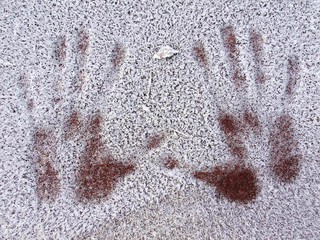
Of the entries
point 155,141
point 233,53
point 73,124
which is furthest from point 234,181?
point 73,124

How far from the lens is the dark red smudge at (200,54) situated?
2.95 ft

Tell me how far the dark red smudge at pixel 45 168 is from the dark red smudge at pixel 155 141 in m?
0.24

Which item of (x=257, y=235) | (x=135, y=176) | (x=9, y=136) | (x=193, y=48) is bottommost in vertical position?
(x=257, y=235)

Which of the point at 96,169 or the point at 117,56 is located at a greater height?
the point at 117,56

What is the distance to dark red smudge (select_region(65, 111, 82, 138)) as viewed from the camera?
0.89 metres

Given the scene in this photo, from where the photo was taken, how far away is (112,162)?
89 centimetres

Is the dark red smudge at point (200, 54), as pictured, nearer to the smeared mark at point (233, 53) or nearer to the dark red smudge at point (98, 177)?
the smeared mark at point (233, 53)

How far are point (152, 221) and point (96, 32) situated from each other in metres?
0.50

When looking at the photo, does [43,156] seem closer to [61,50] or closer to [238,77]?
[61,50]

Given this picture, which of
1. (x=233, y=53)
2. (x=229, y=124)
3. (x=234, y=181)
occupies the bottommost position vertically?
(x=234, y=181)

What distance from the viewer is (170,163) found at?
2.89 ft

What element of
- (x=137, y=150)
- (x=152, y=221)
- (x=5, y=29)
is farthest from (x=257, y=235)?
(x=5, y=29)

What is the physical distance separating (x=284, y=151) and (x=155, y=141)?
1.07ft

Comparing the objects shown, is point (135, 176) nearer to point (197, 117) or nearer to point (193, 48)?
point (197, 117)
